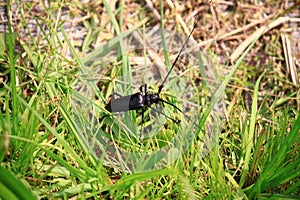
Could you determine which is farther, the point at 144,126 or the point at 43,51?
the point at 43,51

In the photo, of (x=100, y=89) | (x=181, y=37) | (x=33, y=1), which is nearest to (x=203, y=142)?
(x=100, y=89)

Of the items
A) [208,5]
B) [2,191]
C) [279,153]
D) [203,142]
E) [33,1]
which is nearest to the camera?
[2,191]

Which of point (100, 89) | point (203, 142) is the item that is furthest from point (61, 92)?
point (203, 142)

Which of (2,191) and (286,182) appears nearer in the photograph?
(2,191)

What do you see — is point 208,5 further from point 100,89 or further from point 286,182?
point 286,182

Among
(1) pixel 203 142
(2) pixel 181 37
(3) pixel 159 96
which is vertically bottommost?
(1) pixel 203 142

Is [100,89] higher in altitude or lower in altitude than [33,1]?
lower

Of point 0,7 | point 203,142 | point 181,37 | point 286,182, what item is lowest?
point 286,182

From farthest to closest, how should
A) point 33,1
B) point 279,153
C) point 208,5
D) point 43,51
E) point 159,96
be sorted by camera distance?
point 208,5, point 33,1, point 43,51, point 159,96, point 279,153

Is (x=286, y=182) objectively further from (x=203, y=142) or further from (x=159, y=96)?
→ (x=159, y=96)
